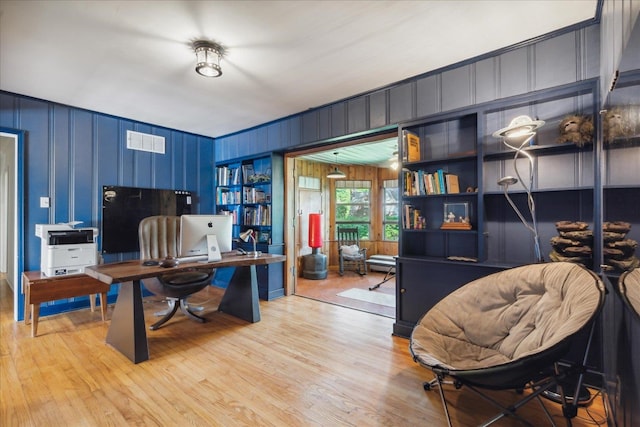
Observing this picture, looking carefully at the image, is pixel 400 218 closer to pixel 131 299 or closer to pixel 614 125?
pixel 614 125

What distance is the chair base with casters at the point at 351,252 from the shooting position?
20.3 ft

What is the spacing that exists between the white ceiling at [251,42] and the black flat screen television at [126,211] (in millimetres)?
1278

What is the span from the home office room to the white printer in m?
0.02

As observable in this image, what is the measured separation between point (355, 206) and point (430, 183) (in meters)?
4.31

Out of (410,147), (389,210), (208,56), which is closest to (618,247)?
(410,147)

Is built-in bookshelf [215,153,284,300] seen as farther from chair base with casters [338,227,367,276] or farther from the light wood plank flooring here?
chair base with casters [338,227,367,276]

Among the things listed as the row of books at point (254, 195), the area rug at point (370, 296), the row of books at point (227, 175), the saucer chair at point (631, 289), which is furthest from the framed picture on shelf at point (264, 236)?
the saucer chair at point (631, 289)

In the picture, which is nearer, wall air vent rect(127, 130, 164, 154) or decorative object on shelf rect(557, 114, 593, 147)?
decorative object on shelf rect(557, 114, 593, 147)

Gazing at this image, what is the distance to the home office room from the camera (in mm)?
1744

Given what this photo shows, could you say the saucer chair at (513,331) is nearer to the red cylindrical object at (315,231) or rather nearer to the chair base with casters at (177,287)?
the chair base with casters at (177,287)

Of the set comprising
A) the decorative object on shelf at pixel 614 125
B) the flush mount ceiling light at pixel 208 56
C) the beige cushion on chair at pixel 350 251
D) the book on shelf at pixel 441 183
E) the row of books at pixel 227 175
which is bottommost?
the beige cushion on chair at pixel 350 251

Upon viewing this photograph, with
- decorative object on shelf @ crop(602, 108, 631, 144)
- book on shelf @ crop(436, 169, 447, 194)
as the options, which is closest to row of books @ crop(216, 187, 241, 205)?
book on shelf @ crop(436, 169, 447, 194)

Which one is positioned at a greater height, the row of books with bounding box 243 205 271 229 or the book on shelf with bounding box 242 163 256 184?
the book on shelf with bounding box 242 163 256 184

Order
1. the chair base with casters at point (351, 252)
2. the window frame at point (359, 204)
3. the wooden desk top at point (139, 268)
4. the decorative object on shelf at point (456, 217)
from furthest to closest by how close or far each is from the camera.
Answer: the window frame at point (359, 204) < the chair base with casters at point (351, 252) < the decorative object on shelf at point (456, 217) < the wooden desk top at point (139, 268)
